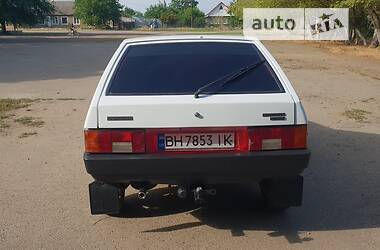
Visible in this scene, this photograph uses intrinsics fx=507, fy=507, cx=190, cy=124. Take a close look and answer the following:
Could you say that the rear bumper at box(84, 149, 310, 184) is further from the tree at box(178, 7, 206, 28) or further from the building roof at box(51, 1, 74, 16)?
the building roof at box(51, 1, 74, 16)

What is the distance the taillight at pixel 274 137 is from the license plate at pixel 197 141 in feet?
0.56

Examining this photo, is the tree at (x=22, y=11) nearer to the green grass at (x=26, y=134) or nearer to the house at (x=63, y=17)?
the green grass at (x=26, y=134)

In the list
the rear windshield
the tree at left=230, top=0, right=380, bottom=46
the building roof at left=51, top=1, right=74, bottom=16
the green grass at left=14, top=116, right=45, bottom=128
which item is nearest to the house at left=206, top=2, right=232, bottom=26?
the building roof at left=51, top=1, right=74, bottom=16

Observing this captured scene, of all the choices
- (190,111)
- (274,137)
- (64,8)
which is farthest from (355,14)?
(64,8)

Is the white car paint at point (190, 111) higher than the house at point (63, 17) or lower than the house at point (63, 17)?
lower

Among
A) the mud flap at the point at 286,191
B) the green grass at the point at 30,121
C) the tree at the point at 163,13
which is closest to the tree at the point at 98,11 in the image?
the tree at the point at 163,13

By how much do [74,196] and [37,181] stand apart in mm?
756

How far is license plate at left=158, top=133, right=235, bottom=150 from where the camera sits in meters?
3.93

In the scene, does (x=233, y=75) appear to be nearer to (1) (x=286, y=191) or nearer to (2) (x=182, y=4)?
(1) (x=286, y=191)

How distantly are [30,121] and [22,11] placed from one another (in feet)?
175

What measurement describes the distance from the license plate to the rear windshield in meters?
0.39

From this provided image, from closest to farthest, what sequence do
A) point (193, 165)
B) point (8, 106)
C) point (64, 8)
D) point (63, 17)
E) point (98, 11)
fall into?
point (193, 165)
point (8, 106)
point (98, 11)
point (63, 17)
point (64, 8)

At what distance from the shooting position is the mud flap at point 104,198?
4.24 m

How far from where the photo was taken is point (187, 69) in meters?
4.36
